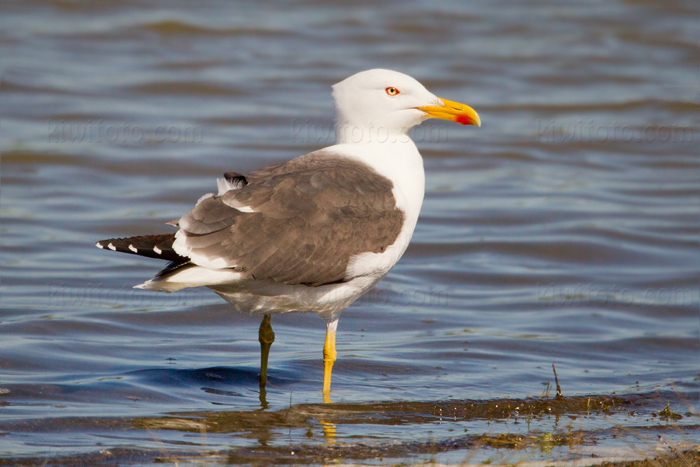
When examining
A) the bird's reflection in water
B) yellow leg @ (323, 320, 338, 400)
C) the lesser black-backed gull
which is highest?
the lesser black-backed gull

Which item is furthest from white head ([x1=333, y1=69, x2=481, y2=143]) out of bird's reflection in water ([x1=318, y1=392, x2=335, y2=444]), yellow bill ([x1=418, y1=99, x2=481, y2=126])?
bird's reflection in water ([x1=318, y1=392, x2=335, y2=444])

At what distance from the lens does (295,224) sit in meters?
5.68

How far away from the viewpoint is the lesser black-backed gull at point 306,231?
5.41 m

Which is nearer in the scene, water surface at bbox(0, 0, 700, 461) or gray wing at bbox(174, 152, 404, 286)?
gray wing at bbox(174, 152, 404, 286)

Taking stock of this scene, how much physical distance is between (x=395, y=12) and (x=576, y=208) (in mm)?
10597

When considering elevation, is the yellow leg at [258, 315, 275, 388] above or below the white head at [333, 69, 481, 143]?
below

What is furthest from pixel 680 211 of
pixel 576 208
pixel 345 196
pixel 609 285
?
pixel 345 196

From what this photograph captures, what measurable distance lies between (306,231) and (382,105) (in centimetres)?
138

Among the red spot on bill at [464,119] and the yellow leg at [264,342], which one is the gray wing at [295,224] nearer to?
the yellow leg at [264,342]

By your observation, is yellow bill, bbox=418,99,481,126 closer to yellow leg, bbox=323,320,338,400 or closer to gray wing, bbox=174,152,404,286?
gray wing, bbox=174,152,404,286

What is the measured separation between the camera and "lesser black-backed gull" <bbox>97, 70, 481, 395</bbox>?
5406 millimetres

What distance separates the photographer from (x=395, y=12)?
21.3 meters

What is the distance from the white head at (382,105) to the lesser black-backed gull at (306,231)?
0.4 inches

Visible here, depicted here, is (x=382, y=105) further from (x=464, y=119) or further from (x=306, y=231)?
(x=306, y=231)
